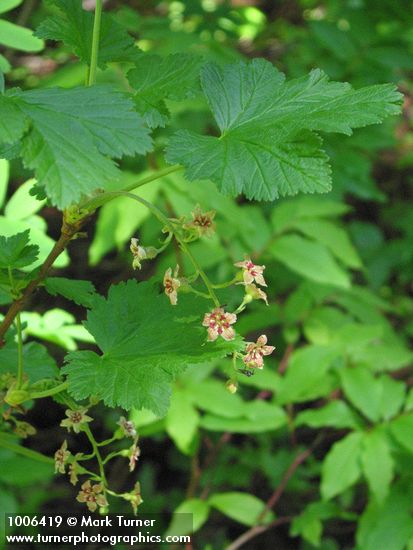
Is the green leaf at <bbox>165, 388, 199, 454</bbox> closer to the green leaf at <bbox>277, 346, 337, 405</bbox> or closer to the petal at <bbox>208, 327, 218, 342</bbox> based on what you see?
the green leaf at <bbox>277, 346, 337, 405</bbox>

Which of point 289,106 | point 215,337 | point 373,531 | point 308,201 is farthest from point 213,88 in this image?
point 308,201

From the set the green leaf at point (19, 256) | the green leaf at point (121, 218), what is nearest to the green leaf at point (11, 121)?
the green leaf at point (19, 256)

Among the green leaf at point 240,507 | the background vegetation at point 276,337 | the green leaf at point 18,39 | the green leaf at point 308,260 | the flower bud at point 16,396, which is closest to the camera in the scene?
the flower bud at point 16,396

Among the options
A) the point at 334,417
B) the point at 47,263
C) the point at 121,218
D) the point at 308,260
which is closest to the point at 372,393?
the point at 334,417

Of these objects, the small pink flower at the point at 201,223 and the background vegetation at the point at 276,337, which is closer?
the small pink flower at the point at 201,223

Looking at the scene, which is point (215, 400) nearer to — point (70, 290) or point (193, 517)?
point (193, 517)

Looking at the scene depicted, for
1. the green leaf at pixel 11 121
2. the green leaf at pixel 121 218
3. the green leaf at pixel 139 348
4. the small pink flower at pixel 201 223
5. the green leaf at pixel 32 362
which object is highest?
the green leaf at pixel 11 121

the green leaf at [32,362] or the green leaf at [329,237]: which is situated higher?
the green leaf at [32,362]

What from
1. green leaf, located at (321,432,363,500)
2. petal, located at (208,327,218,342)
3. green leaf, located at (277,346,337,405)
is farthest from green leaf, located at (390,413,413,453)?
petal, located at (208,327,218,342)

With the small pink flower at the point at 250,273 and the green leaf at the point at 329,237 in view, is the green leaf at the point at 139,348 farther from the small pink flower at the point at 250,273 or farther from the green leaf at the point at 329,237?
the green leaf at the point at 329,237
